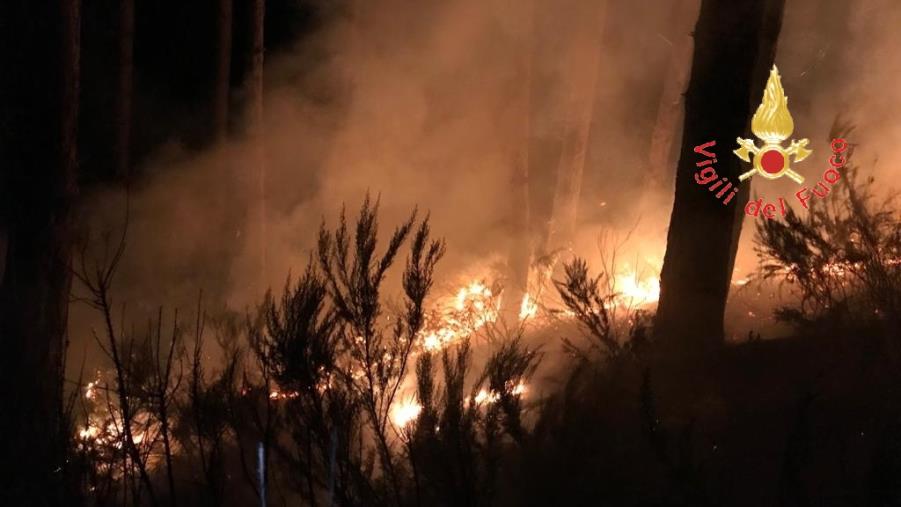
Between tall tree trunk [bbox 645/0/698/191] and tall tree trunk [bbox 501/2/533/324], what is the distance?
2619 millimetres

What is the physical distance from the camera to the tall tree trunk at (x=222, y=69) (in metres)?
9.91

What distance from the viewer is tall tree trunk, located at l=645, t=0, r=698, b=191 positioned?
43.3 feet

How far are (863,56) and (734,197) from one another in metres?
10.1

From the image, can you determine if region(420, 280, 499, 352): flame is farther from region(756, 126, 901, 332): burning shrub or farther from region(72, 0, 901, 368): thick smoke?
region(756, 126, 901, 332): burning shrub

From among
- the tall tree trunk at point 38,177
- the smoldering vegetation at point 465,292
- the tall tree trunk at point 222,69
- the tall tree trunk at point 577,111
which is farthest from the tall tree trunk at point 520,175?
the tall tree trunk at point 38,177

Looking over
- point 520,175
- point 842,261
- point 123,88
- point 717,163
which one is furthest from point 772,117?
point 123,88

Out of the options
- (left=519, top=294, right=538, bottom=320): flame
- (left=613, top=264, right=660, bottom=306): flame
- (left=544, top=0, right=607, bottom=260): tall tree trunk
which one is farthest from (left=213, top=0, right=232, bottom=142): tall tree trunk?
(left=544, top=0, right=607, bottom=260): tall tree trunk

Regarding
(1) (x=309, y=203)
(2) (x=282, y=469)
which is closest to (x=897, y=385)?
(2) (x=282, y=469)

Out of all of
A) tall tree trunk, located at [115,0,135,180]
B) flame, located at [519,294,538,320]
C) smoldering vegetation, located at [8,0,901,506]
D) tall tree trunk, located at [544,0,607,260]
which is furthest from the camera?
tall tree trunk, located at [544,0,607,260]

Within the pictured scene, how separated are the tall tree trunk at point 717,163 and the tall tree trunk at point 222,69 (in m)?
5.69

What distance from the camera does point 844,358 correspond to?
5.57m

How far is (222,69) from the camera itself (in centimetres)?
1010

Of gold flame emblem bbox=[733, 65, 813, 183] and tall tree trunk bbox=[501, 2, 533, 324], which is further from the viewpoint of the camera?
tall tree trunk bbox=[501, 2, 533, 324]

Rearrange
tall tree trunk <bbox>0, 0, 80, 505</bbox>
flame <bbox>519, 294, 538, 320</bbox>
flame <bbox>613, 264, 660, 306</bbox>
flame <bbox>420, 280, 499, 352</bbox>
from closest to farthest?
tall tree trunk <bbox>0, 0, 80, 505</bbox>
flame <bbox>420, 280, 499, 352</bbox>
flame <bbox>613, 264, 660, 306</bbox>
flame <bbox>519, 294, 538, 320</bbox>
